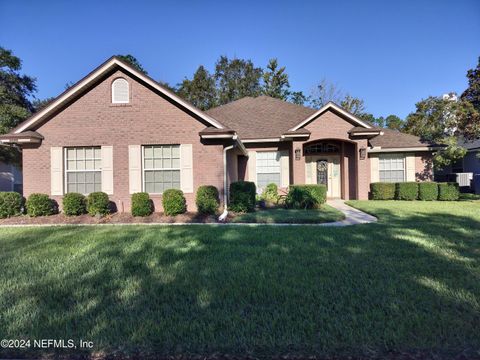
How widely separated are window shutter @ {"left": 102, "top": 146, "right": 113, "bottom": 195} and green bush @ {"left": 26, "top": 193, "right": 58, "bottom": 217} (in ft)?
6.15

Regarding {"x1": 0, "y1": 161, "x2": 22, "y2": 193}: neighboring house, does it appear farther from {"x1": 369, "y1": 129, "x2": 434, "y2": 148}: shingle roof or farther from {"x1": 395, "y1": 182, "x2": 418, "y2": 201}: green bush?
{"x1": 395, "y1": 182, "x2": 418, "y2": 201}: green bush

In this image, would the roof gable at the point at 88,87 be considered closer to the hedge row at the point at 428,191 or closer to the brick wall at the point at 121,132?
the brick wall at the point at 121,132

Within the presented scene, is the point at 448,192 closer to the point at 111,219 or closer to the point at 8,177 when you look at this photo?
the point at 111,219

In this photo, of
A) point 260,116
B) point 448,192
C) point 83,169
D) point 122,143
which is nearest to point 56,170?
point 83,169

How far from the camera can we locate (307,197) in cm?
1125

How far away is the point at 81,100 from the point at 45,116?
1.45 meters

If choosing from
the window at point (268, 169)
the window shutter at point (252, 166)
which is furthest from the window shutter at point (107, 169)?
the window at point (268, 169)

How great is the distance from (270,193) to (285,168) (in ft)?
5.34

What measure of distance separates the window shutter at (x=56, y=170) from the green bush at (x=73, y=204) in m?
1.10

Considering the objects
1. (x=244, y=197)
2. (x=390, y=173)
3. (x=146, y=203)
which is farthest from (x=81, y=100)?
(x=390, y=173)

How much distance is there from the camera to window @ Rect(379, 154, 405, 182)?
15820 mm

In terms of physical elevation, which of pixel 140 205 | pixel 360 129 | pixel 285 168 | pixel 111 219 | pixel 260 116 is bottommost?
pixel 111 219

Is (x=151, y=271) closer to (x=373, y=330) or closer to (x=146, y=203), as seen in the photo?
(x=373, y=330)

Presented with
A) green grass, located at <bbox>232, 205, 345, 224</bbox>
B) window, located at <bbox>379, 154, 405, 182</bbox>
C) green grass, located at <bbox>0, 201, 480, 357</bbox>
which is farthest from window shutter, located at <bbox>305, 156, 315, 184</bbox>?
green grass, located at <bbox>0, 201, 480, 357</bbox>
